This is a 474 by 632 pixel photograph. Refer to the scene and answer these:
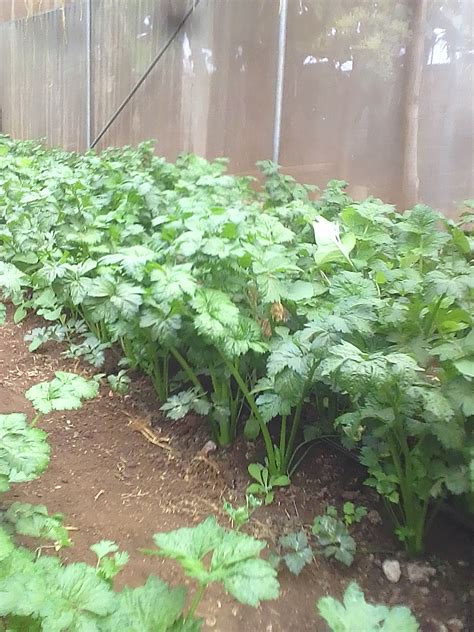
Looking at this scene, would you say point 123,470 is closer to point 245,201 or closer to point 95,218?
point 95,218

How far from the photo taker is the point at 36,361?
2.98 metres

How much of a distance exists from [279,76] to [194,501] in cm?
355

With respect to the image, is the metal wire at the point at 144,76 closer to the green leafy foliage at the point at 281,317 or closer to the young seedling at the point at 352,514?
the green leafy foliage at the point at 281,317

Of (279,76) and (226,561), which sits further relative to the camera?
(279,76)

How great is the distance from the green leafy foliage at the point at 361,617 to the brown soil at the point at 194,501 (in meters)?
0.62

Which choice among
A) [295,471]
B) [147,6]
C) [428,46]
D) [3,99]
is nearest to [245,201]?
[428,46]

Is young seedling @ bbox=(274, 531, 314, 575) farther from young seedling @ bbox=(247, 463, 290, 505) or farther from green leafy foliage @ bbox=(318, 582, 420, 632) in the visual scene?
green leafy foliage @ bbox=(318, 582, 420, 632)

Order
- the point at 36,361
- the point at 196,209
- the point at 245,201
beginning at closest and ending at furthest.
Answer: the point at 196,209
the point at 36,361
the point at 245,201

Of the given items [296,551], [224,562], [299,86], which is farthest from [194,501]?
[299,86]

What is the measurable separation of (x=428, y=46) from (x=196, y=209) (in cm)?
221

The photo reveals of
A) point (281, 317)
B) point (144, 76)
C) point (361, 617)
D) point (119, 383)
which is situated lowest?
point (119, 383)

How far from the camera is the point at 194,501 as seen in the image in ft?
7.17

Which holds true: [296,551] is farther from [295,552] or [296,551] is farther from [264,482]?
[264,482]

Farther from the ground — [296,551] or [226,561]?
[226,561]
